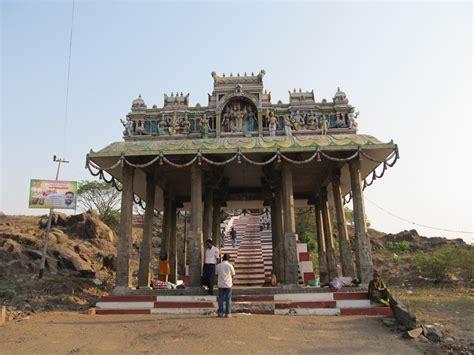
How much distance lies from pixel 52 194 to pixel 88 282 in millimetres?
4734

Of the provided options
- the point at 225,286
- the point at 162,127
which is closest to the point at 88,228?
the point at 162,127

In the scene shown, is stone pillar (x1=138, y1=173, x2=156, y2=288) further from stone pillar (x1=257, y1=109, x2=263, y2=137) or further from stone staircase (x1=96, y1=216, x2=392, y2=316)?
stone pillar (x1=257, y1=109, x2=263, y2=137)

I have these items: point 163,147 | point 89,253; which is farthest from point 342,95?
point 89,253

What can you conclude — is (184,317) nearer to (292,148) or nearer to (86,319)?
(86,319)

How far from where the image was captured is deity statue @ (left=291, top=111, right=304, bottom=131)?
16.6m

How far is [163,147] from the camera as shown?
1305 cm

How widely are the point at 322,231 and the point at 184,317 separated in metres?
11.5

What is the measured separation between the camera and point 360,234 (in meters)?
12.4

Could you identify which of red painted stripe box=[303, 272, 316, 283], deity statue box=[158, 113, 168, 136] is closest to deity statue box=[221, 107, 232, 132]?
deity statue box=[158, 113, 168, 136]

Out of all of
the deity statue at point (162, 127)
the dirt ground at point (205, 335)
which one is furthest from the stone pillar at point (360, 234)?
the deity statue at point (162, 127)

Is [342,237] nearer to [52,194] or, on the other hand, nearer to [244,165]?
[244,165]

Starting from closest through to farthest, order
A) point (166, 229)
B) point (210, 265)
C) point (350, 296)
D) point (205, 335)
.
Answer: point (205, 335)
point (350, 296)
point (210, 265)
point (166, 229)

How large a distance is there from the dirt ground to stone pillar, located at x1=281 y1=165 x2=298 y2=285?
248cm

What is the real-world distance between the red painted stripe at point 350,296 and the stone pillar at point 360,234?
1094mm
